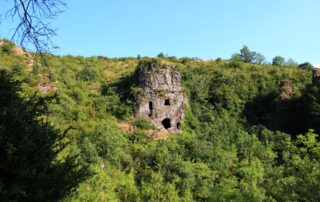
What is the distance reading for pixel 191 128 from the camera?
→ 5953cm

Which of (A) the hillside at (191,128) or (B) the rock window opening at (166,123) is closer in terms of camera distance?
(A) the hillside at (191,128)

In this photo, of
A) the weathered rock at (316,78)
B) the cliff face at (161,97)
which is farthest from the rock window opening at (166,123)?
the weathered rock at (316,78)

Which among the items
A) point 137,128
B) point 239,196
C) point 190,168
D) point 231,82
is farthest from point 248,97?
point 239,196

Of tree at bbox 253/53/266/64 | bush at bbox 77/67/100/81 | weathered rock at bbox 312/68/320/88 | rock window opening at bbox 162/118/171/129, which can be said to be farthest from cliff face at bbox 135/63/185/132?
tree at bbox 253/53/266/64

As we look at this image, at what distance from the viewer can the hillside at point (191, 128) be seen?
4084 centimetres

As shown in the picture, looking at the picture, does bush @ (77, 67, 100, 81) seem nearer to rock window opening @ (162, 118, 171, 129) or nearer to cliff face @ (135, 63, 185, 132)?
cliff face @ (135, 63, 185, 132)

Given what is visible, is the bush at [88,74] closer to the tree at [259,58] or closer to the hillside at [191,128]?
the hillside at [191,128]

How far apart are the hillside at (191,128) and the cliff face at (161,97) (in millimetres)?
1336

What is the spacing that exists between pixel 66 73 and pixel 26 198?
65.0 m

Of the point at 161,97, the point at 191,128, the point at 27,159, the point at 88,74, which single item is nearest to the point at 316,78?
the point at 191,128

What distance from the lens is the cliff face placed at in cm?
5822

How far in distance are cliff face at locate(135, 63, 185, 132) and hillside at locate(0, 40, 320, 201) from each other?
1.34m

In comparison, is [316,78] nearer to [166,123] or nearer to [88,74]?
[166,123]

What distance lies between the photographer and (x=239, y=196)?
117 ft
